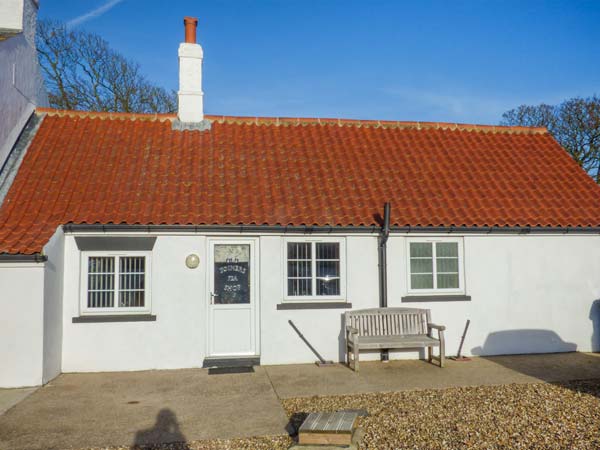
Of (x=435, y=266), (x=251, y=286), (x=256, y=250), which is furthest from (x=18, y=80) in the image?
(x=435, y=266)

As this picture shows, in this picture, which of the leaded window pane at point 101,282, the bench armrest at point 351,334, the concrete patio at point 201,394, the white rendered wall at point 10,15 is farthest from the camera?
the white rendered wall at point 10,15

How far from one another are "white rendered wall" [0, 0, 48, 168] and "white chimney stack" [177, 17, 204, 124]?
3520mm

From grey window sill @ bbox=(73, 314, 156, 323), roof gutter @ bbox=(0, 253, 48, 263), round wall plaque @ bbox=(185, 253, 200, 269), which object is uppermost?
roof gutter @ bbox=(0, 253, 48, 263)

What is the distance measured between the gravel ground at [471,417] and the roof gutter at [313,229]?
339 cm

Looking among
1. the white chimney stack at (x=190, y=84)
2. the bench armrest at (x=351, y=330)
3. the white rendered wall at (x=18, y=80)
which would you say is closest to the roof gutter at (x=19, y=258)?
the white rendered wall at (x=18, y=80)

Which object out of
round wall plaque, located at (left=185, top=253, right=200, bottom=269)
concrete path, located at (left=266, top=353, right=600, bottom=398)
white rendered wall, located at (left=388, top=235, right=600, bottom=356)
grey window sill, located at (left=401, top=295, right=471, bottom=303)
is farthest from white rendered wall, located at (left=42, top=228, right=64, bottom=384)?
grey window sill, located at (left=401, top=295, right=471, bottom=303)

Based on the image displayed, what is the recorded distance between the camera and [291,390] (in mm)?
7875

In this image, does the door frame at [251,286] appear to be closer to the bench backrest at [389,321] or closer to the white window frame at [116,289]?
the white window frame at [116,289]

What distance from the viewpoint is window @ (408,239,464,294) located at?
34.3 ft

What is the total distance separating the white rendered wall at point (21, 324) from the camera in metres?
8.04

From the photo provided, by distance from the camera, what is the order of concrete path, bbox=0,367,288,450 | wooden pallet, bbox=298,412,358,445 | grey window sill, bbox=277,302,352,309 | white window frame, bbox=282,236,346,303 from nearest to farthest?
1. wooden pallet, bbox=298,412,358,445
2. concrete path, bbox=0,367,288,450
3. grey window sill, bbox=277,302,352,309
4. white window frame, bbox=282,236,346,303

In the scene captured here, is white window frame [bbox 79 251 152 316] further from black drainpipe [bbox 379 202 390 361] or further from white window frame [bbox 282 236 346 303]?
black drainpipe [bbox 379 202 390 361]

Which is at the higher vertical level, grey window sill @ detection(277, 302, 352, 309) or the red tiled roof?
the red tiled roof

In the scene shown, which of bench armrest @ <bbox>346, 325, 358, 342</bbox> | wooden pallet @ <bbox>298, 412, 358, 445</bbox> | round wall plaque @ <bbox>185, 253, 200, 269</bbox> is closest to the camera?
wooden pallet @ <bbox>298, 412, 358, 445</bbox>
